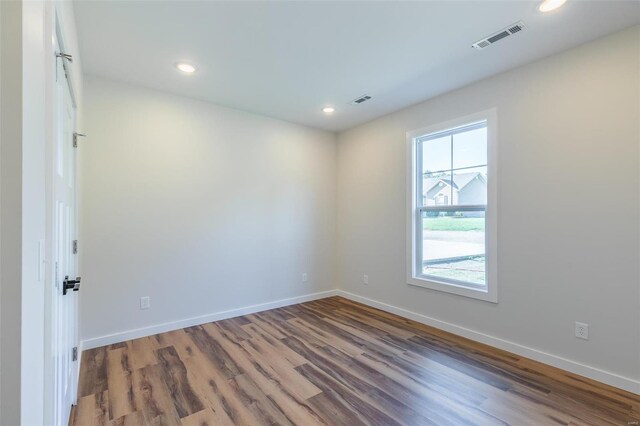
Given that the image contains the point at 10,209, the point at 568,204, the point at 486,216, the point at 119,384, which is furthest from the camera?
the point at 486,216

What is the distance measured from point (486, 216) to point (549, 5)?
68.0 inches

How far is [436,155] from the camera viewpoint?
3492 millimetres

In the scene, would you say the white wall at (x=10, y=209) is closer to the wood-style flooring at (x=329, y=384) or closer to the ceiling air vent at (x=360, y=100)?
the wood-style flooring at (x=329, y=384)

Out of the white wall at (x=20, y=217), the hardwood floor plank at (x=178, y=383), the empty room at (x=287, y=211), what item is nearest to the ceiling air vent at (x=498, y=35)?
the empty room at (x=287, y=211)

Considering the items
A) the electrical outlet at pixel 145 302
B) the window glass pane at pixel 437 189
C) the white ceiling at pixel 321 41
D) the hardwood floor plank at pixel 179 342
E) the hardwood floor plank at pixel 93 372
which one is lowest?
the hardwood floor plank at pixel 179 342

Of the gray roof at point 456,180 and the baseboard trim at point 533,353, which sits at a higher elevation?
the gray roof at point 456,180

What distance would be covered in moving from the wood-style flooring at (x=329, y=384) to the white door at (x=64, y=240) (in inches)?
18.8

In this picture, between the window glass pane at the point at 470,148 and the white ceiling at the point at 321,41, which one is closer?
the white ceiling at the point at 321,41

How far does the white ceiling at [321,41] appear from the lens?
1.98 meters

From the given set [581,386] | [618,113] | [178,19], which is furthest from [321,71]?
[581,386]

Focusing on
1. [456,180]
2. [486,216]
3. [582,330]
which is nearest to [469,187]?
[456,180]

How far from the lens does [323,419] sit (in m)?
1.86

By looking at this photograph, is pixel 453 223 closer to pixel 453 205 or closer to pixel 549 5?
pixel 453 205

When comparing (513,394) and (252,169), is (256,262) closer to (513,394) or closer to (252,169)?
(252,169)
